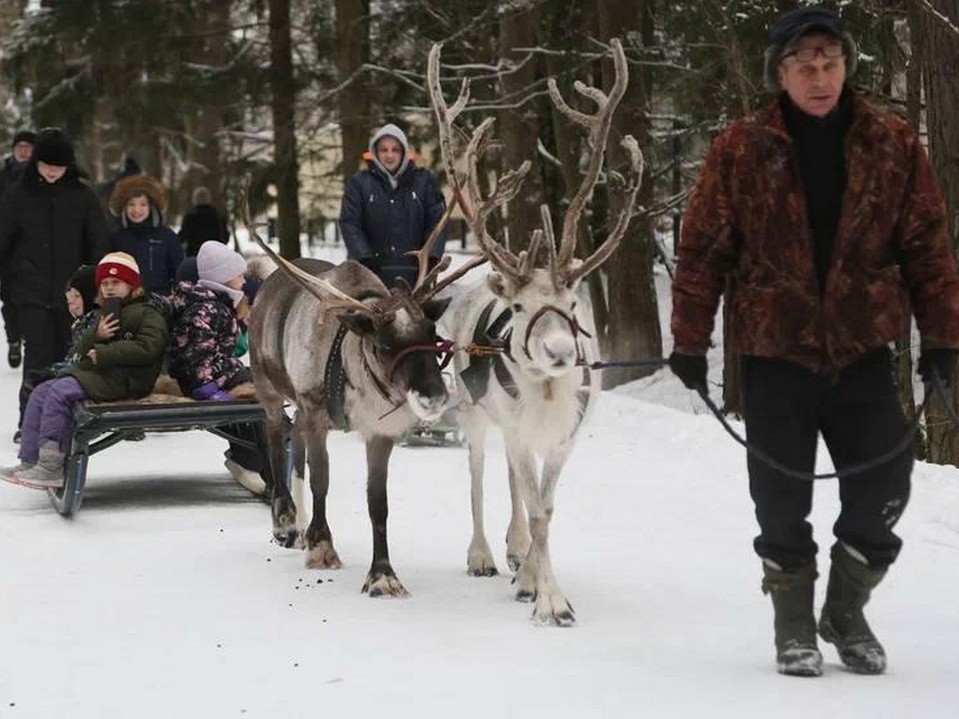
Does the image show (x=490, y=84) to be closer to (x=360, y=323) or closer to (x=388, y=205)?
(x=388, y=205)

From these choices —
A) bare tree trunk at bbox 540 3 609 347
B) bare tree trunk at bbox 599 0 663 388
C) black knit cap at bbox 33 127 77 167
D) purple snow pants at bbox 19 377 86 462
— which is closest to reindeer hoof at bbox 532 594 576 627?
purple snow pants at bbox 19 377 86 462

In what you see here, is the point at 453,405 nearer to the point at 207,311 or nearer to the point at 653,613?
the point at 653,613

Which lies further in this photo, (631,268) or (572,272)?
(631,268)

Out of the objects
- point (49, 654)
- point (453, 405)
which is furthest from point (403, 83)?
point (49, 654)

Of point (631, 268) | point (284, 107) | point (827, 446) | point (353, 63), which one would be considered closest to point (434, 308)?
point (827, 446)

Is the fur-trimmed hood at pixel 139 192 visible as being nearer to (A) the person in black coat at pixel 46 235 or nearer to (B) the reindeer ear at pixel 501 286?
(A) the person in black coat at pixel 46 235

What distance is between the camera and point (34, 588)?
8.40 metres

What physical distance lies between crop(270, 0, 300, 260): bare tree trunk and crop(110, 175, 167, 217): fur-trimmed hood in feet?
41.5

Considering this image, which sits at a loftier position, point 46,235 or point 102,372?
point 46,235

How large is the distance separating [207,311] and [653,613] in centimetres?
471

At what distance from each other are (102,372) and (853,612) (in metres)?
5.82

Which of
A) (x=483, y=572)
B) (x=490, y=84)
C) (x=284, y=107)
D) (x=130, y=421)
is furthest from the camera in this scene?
(x=284, y=107)

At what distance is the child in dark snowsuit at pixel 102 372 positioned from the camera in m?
10.6

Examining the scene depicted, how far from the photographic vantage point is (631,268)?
784 inches
